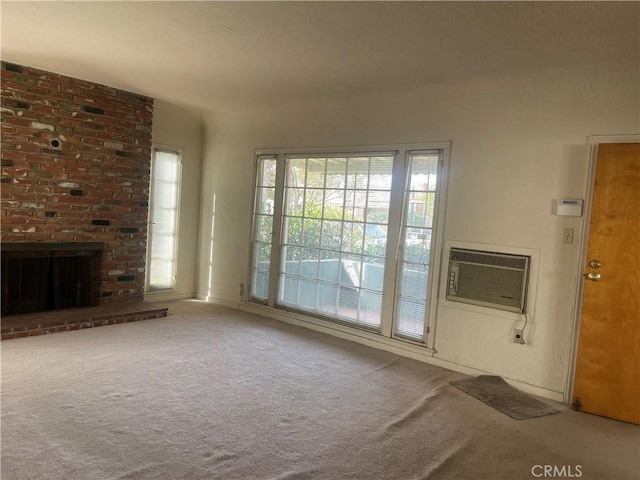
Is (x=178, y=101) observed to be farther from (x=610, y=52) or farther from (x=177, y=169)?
(x=610, y=52)

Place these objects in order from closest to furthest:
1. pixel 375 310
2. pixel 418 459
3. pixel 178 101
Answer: pixel 418 459 → pixel 375 310 → pixel 178 101

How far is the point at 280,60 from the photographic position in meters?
3.50

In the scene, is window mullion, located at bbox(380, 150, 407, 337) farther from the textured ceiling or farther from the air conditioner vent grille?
the textured ceiling

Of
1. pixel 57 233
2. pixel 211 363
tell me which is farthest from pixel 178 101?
pixel 211 363

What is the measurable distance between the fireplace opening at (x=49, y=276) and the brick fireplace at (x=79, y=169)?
0.06m

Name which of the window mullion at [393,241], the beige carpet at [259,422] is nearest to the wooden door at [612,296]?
the beige carpet at [259,422]

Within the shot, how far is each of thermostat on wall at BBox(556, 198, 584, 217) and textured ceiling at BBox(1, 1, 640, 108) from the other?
93 centimetres

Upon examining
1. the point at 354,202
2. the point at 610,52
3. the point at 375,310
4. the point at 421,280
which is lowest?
the point at 375,310

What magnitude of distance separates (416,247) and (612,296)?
1501 millimetres

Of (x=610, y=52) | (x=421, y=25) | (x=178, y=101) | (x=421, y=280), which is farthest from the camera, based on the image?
(x=178, y=101)

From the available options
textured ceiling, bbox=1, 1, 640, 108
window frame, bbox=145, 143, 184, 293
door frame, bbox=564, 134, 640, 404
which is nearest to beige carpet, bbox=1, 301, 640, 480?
door frame, bbox=564, 134, 640, 404

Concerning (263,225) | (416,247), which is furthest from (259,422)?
(263,225)

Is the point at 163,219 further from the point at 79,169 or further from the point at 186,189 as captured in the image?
the point at 79,169

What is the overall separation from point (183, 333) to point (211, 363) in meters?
0.87
